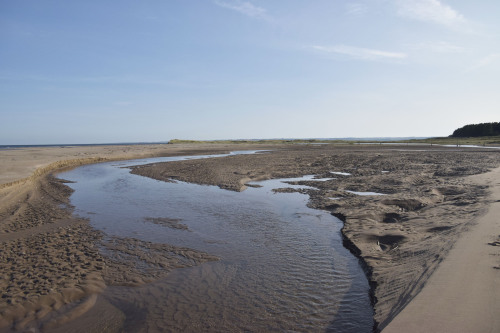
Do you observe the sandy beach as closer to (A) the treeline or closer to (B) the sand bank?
(B) the sand bank

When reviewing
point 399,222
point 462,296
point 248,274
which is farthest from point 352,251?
point 462,296

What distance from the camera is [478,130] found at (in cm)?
8188

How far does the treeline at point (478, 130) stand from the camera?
252 feet

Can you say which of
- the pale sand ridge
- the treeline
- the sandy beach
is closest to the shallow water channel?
the sandy beach

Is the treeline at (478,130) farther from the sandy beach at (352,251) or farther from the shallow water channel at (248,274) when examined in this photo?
the shallow water channel at (248,274)

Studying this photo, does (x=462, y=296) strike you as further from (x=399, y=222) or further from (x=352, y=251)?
(x=399, y=222)

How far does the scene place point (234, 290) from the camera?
20.6 feet

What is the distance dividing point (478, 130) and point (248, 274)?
100 meters

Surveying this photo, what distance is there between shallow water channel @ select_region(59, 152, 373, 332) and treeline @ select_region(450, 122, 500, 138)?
293ft

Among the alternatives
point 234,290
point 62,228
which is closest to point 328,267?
point 234,290

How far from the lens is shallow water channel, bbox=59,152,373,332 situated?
524 cm

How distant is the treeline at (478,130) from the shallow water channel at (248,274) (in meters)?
89.4

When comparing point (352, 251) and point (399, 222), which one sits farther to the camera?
point (399, 222)

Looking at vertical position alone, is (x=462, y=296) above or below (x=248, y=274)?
above
